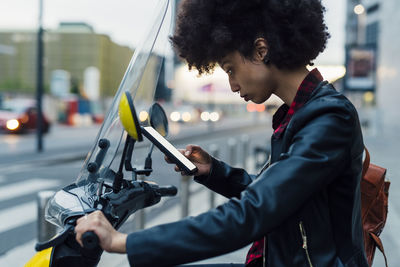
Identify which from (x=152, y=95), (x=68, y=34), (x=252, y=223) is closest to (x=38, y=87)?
(x=152, y=95)

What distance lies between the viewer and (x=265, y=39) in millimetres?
1356

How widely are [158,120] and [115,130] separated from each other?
16cm

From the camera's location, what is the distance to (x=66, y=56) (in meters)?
99.7

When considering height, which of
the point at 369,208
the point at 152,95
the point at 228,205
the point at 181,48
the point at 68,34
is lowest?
the point at 369,208

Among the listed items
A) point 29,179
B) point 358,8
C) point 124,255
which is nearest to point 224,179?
point 124,255

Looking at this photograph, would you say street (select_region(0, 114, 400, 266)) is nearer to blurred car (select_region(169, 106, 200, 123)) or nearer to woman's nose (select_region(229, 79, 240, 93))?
woman's nose (select_region(229, 79, 240, 93))

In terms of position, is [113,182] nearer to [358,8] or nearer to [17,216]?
[17,216]

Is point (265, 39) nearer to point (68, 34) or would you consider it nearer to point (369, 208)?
point (369, 208)

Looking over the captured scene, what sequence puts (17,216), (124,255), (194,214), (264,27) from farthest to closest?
(17,216), (194,214), (124,255), (264,27)

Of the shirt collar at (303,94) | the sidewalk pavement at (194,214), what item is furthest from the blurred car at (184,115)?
the shirt collar at (303,94)

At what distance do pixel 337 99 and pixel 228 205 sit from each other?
0.42m

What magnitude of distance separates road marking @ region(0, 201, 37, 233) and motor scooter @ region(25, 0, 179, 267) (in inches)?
185

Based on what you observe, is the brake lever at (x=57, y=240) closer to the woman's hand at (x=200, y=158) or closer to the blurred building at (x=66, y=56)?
the woman's hand at (x=200, y=158)

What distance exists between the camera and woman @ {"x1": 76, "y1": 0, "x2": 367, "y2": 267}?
3.69 ft
